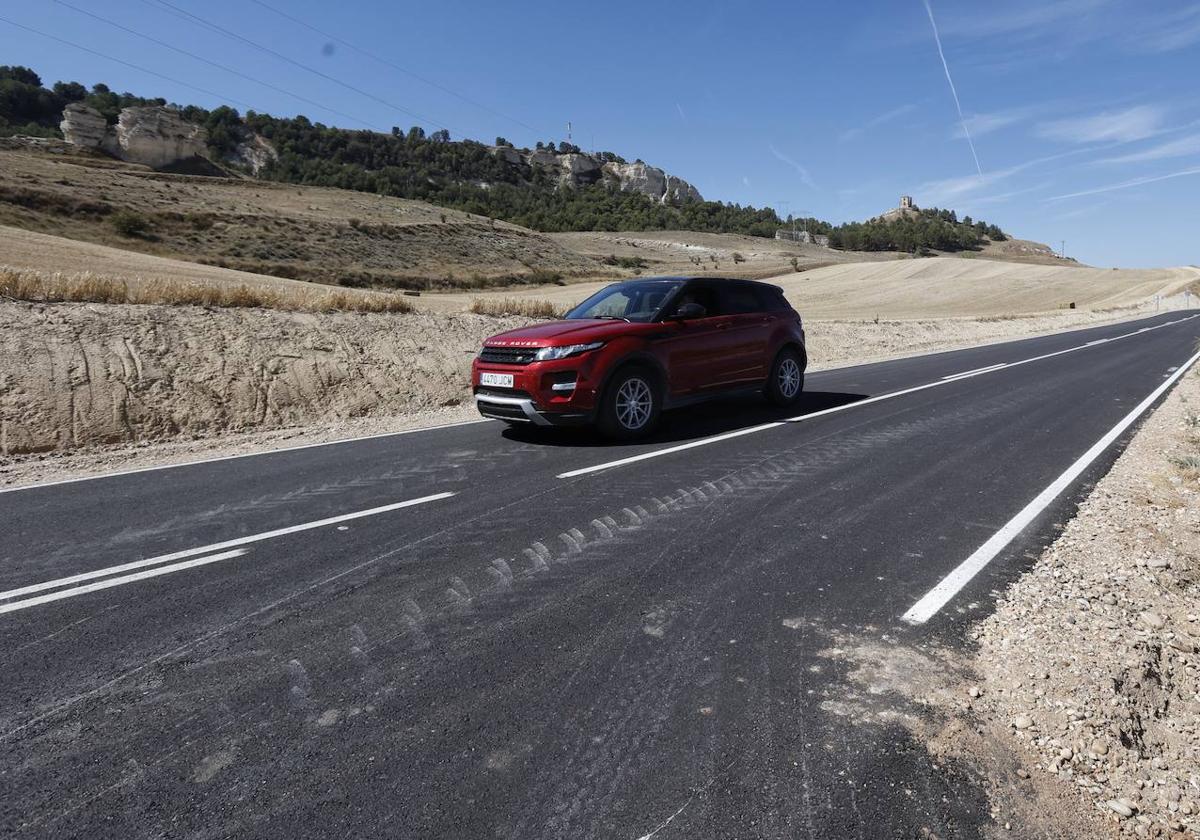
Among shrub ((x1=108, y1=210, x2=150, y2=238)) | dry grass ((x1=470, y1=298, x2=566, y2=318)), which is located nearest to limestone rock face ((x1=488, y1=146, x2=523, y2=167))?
shrub ((x1=108, y1=210, x2=150, y2=238))

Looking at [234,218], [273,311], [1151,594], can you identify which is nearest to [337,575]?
[1151,594]

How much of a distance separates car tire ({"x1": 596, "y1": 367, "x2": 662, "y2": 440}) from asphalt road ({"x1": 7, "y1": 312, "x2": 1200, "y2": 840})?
93 centimetres

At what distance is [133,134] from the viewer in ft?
295

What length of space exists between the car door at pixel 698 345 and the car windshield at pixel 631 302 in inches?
7.6

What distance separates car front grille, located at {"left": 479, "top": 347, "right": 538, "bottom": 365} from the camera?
299 inches

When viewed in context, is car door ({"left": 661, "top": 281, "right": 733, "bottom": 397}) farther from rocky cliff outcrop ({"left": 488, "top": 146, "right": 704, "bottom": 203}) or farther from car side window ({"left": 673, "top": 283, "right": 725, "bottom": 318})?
rocky cliff outcrop ({"left": 488, "top": 146, "right": 704, "bottom": 203})

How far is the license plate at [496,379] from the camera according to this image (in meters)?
7.67

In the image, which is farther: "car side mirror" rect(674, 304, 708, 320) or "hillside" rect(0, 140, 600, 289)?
"hillside" rect(0, 140, 600, 289)

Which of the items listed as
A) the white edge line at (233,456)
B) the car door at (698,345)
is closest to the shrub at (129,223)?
the white edge line at (233,456)

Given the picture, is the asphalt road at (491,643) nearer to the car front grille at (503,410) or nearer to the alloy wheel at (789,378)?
the car front grille at (503,410)

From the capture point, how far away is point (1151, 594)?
151 inches

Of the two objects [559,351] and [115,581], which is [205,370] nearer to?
[559,351]

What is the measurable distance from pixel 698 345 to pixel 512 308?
11.0 m

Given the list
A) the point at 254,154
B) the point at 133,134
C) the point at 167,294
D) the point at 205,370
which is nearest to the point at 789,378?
the point at 205,370
